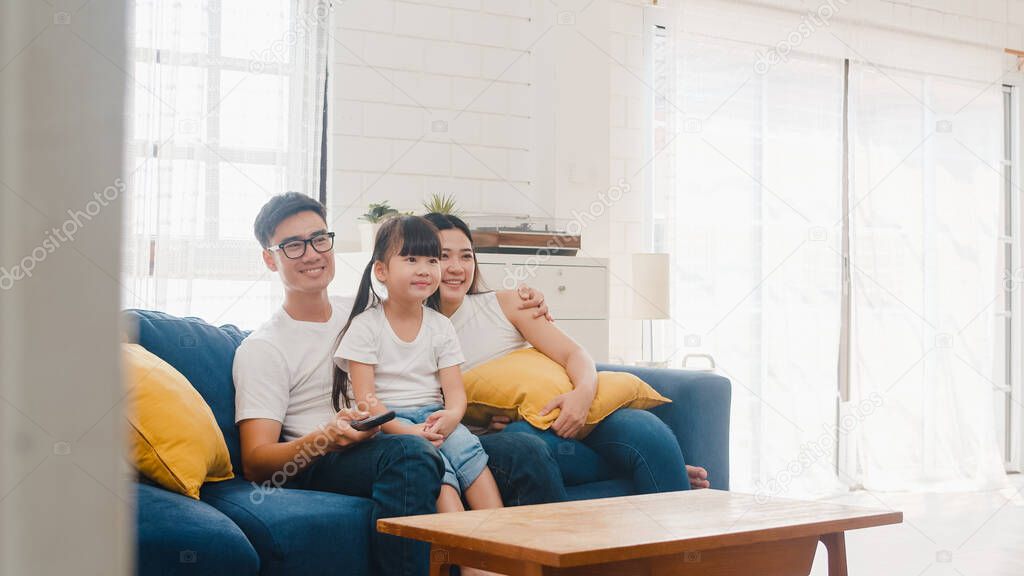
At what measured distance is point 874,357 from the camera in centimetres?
562

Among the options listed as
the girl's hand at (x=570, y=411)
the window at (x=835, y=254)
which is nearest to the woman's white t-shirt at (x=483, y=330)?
the girl's hand at (x=570, y=411)

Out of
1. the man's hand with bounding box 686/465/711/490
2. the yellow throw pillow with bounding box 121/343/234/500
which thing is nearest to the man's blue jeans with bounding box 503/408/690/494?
the man's hand with bounding box 686/465/711/490

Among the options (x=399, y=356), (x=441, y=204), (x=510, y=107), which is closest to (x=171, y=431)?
(x=399, y=356)

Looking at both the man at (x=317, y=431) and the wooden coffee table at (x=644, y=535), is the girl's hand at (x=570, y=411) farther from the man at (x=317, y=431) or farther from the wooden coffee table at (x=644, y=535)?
the wooden coffee table at (x=644, y=535)

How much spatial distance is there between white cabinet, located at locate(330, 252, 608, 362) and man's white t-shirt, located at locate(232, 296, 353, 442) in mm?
1173

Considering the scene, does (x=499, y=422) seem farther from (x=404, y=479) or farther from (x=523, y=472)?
(x=404, y=479)

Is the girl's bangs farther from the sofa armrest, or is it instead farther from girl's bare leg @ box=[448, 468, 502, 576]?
the sofa armrest

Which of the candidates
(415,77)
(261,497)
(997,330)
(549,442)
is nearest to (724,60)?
(415,77)

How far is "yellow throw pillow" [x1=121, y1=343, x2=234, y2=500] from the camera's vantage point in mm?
2031

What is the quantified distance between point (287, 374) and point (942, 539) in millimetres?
2881

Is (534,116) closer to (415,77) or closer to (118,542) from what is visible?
(415,77)

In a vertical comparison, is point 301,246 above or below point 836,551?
above

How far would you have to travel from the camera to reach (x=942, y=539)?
4.09 metres

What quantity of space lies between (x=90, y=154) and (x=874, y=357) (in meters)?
5.82
